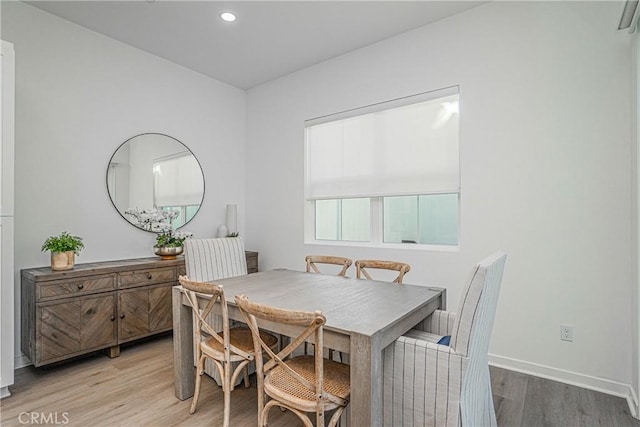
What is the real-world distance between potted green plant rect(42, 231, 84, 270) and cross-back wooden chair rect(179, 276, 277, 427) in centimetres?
141

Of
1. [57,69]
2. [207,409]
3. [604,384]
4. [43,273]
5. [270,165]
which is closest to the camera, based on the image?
[207,409]

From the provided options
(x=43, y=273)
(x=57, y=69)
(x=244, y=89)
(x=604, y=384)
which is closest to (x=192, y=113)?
(x=244, y=89)

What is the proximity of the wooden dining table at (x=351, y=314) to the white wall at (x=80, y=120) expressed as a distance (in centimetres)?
158

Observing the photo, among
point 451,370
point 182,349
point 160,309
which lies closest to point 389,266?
point 451,370

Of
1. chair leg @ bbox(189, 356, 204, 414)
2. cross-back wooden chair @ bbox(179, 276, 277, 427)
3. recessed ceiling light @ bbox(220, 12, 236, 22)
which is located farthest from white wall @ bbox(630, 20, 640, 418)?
recessed ceiling light @ bbox(220, 12, 236, 22)

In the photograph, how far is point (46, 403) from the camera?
2150mm

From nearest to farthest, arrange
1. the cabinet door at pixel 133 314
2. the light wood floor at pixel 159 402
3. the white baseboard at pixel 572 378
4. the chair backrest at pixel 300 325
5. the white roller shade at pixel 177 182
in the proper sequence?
1. the chair backrest at pixel 300 325
2. the light wood floor at pixel 159 402
3. the white baseboard at pixel 572 378
4. the cabinet door at pixel 133 314
5. the white roller shade at pixel 177 182

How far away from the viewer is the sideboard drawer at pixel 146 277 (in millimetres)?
2908

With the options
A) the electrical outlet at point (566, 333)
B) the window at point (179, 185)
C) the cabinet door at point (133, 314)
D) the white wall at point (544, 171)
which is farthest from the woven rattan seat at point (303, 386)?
the window at point (179, 185)

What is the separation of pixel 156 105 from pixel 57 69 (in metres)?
0.89

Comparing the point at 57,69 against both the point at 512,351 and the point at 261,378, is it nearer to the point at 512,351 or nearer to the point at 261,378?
the point at 261,378

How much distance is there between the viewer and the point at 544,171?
2490 mm

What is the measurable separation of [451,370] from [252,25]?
3143mm

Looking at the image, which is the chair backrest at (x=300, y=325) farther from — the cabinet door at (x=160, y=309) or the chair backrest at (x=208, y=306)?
the cabinet door at (x=160, y=309)
